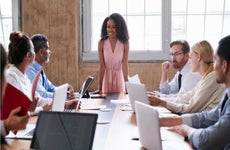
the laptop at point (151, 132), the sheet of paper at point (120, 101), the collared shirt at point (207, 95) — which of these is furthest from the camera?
the sheet of paper at point (120, 101)

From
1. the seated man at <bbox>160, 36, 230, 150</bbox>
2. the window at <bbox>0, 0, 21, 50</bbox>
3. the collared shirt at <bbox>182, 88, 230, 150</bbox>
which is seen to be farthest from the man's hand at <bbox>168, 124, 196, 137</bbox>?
the window at <bbox>0, 0, 21, 50</bbox>

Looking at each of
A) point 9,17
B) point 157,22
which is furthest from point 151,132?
point 9,17

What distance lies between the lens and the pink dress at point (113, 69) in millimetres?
4031

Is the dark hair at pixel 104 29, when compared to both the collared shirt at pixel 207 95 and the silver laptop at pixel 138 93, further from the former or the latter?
the collared shirt at pixel 207 95

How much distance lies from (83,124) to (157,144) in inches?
14.8

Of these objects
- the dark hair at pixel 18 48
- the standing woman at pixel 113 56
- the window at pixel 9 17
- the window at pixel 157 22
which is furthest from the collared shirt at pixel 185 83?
the window at pixel 9 17

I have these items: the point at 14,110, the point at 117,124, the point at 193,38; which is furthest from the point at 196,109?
the point at 193,38

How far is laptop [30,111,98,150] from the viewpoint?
150 centimetres

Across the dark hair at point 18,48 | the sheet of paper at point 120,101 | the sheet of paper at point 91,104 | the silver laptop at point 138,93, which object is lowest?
the sheet of paper at point 91,104

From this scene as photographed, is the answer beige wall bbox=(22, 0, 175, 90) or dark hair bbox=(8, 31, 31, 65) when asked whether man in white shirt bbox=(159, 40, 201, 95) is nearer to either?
beige wall bbox=(22, 0, 175, 90)

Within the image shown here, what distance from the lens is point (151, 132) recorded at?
170 centimetres

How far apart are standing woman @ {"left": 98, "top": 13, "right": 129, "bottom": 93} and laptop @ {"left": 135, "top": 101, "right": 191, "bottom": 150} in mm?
2084

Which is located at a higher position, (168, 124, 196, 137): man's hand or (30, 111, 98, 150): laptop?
(30, 111, 98, 150): laptop

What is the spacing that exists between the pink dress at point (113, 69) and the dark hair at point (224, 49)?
2162 mm
